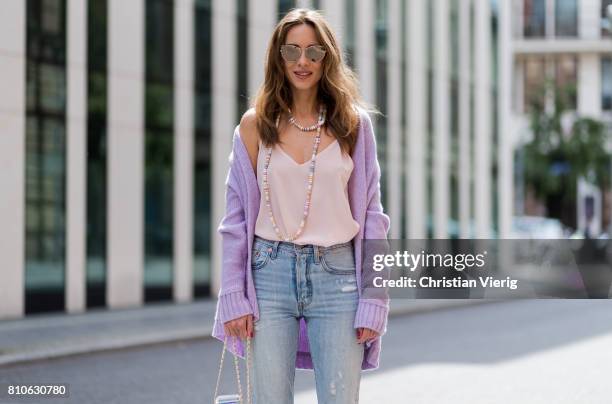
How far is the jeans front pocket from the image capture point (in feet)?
10.8

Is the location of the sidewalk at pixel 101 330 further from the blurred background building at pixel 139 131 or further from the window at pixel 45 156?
the blurred background building at pixel 139 131

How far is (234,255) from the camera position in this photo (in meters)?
3.32

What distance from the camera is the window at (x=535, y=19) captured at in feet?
182

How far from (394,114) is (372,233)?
2272cm

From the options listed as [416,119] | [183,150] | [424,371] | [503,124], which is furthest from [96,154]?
[503,124]

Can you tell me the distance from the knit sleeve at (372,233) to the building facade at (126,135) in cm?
1185

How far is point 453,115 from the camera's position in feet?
95.4

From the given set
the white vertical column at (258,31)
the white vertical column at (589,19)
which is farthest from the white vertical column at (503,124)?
the white vertical column at (589,19)

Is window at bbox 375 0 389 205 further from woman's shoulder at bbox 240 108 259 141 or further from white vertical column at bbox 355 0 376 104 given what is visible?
woman's shoulder at bbox 240 108 259 141

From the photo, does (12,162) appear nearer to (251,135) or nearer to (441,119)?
(251,135)

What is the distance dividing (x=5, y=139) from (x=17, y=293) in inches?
89.4

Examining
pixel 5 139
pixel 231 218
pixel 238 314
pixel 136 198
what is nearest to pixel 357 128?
pixel 231 218

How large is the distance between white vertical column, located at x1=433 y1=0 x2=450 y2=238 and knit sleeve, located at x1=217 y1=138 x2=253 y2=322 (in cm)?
2458

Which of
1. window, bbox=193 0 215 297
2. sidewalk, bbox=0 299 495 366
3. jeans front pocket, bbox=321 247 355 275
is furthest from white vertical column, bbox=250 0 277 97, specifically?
jeans front pocket, bbox=321 247 355 275
